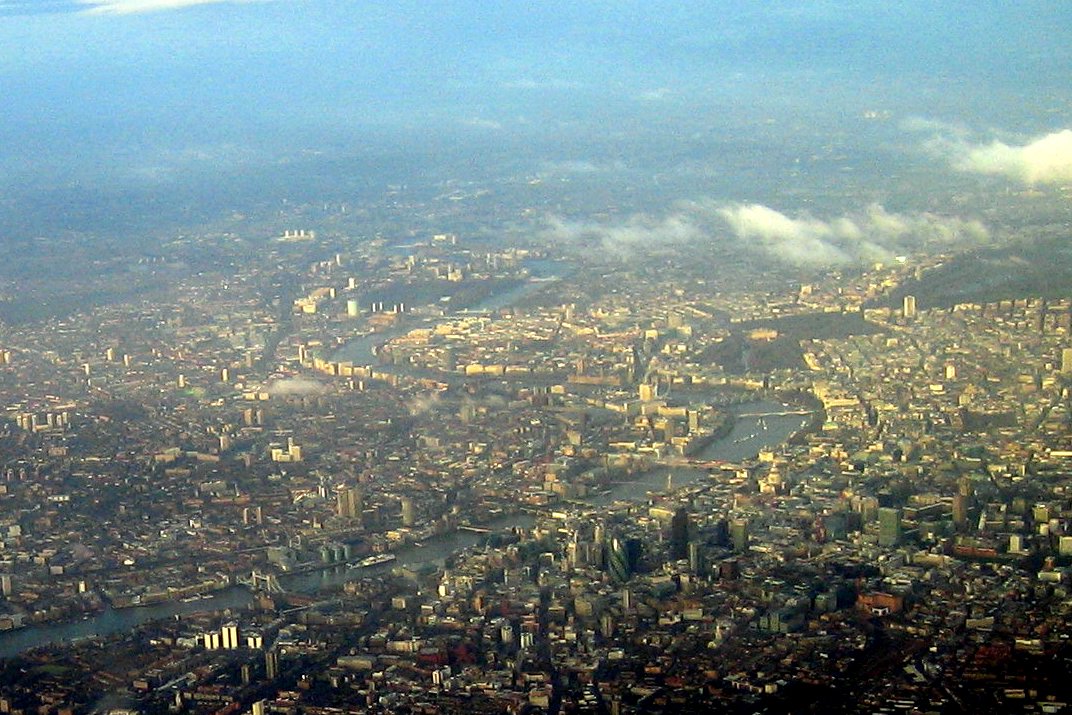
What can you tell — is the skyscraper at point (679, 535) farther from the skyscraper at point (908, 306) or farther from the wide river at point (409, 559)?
the skyscraper at point (908, 306)

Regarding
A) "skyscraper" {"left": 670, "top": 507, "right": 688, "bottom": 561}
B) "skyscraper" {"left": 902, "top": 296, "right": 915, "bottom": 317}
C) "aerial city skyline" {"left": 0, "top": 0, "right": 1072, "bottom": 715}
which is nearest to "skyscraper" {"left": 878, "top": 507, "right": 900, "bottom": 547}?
"aerial city skyline" {"left": 0, "top": 0, "right": 1072, "bottom": 715}

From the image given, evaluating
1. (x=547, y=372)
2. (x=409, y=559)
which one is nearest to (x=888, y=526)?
(x=409, y=559)

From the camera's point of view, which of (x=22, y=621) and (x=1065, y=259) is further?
(x=1065, y=259)

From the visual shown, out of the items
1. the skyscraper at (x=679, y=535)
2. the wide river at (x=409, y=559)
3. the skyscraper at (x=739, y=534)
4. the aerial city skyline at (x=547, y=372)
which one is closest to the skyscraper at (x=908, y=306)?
the aerial city skyline at (x=547, y=372)

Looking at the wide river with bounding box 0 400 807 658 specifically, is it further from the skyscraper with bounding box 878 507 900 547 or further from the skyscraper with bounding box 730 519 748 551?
the skyscraper with bounding box 878 507 900 547

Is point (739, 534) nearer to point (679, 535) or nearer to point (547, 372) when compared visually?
point (679, 535)

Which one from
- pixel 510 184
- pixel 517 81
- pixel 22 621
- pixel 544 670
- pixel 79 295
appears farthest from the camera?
pixel 517 81

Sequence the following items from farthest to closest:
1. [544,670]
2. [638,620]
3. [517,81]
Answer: [517,81] < [638,620] < [544,670]

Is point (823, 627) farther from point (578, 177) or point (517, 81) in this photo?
point (517, 81)

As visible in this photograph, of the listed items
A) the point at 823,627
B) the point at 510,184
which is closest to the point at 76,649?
the point at 823,627
